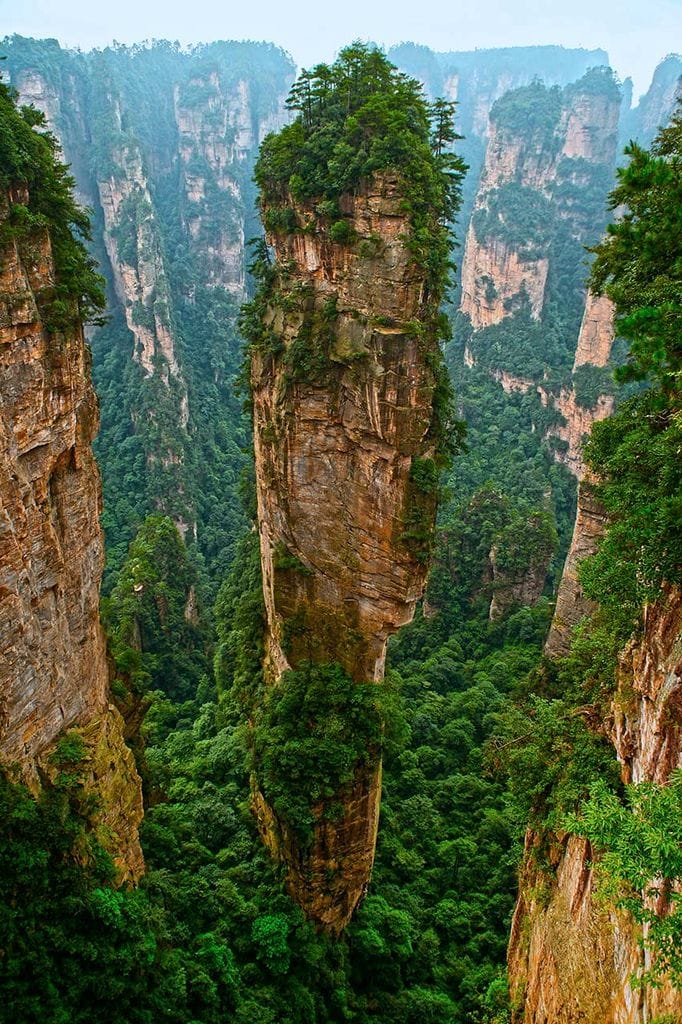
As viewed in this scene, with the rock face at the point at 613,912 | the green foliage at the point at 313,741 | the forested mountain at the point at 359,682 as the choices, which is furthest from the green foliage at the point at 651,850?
the green foliage at the point at 313,741

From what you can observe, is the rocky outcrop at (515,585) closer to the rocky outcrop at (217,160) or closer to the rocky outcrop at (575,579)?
the rocky outcrop at (575,579)

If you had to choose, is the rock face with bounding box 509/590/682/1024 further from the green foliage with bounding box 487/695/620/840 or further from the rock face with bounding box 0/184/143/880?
the rock face with bounding box 0/184/143/880

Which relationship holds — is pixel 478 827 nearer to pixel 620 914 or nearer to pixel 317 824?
pixel 317 824

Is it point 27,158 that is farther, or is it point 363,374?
point 363,374

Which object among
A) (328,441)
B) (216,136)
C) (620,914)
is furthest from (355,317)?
(216,136)

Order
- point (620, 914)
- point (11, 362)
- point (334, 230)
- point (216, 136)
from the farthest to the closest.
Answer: point (216, 136) → point (334, 230) → point (11, 362) → point (620, 914)

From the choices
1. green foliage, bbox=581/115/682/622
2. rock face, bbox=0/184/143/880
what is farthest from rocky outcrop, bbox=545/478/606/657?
rock face, bbox=0/184/143/880
